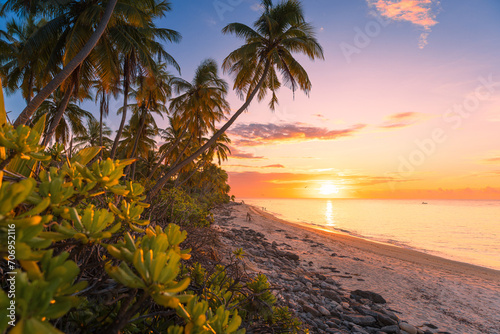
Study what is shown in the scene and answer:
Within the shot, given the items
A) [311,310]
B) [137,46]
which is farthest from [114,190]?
[137,46]

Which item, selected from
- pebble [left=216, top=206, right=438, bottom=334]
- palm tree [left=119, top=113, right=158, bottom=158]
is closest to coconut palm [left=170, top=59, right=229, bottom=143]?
palm tree [left=119, top=113, right=158, bottom=158]

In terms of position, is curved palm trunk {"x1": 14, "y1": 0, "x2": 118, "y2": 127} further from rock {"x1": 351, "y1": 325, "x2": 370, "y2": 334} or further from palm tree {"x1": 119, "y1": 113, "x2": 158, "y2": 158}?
palm tree {"x1": 119, "y1": 113, "x2": 158, "y2": 158}

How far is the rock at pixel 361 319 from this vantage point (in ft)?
13.8

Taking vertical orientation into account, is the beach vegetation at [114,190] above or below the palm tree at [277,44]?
below

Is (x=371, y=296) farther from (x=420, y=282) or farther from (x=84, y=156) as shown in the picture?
(x=84, y=156)

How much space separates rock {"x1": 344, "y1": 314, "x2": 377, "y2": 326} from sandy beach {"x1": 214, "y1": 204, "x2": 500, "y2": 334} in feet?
4.29

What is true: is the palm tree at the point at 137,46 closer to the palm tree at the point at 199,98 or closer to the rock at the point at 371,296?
the palm tree at the point at 199,98

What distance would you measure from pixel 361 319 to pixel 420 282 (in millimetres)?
5071

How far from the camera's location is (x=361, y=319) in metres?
4.30

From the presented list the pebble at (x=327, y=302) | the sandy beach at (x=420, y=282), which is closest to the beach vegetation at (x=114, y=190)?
the pebble at (x=327, y=302)

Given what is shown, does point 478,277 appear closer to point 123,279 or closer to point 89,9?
point 123,279

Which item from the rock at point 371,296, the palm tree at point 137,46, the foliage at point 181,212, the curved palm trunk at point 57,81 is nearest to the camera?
the foliage at point 181,212

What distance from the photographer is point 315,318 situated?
405 centimetres

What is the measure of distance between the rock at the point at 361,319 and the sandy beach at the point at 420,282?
131cm
